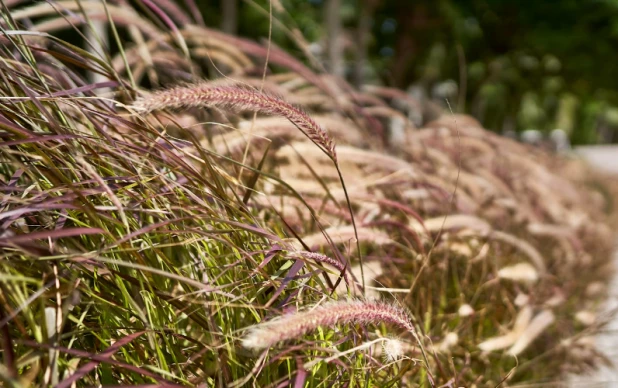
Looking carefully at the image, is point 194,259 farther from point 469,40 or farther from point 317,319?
point 469,40

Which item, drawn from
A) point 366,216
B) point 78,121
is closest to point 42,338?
point 78,121

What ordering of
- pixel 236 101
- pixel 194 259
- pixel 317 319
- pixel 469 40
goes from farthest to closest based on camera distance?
pixel 469 40
pixel 194 259
pixel 236 101
pixel 317 319

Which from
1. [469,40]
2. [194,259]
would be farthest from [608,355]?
[469,40]

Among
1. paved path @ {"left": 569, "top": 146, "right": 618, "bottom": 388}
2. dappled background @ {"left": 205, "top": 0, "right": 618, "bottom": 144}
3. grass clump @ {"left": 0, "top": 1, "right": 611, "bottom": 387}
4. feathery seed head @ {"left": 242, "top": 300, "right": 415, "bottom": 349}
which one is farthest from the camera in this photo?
dappled background @ {"left": 205, "top": 0, "right": 618, "bottom": 144}

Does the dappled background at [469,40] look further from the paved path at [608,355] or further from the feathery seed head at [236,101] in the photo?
the feathery seed head at [236,101]

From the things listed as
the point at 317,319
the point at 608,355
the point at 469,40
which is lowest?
the point at 469,40

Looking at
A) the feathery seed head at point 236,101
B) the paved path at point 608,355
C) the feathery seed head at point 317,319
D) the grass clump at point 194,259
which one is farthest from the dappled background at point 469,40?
the feathery seed head at point 317,319

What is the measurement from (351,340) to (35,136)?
500 mm

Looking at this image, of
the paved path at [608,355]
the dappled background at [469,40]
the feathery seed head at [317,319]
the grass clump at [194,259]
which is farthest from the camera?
the dappled background at [469,40]

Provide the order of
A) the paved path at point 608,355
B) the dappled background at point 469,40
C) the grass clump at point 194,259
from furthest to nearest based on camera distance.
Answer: the dappled background at point 469,40 < the paved path at point 608,355 < the grass clump at point 194,259

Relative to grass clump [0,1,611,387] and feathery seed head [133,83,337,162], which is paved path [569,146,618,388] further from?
feathery seed head [133,83,337,162]

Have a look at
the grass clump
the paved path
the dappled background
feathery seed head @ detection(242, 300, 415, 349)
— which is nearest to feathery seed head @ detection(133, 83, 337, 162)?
the grass clump

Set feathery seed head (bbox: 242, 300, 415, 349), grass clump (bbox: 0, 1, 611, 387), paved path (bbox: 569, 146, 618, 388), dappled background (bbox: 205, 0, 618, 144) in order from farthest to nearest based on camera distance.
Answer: dappled background (bbox: 205, 0, 618, 144)
paved path (bbox: 569, 146, 618, 388)
grass clump (bbox: 0, 1, 611, 387)
feathery seed head (bbox: 242, 300, 415, 349)

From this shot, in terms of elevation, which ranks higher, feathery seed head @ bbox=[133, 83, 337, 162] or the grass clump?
feathery seed head @ bbox=[133, 83, 337, 162]
